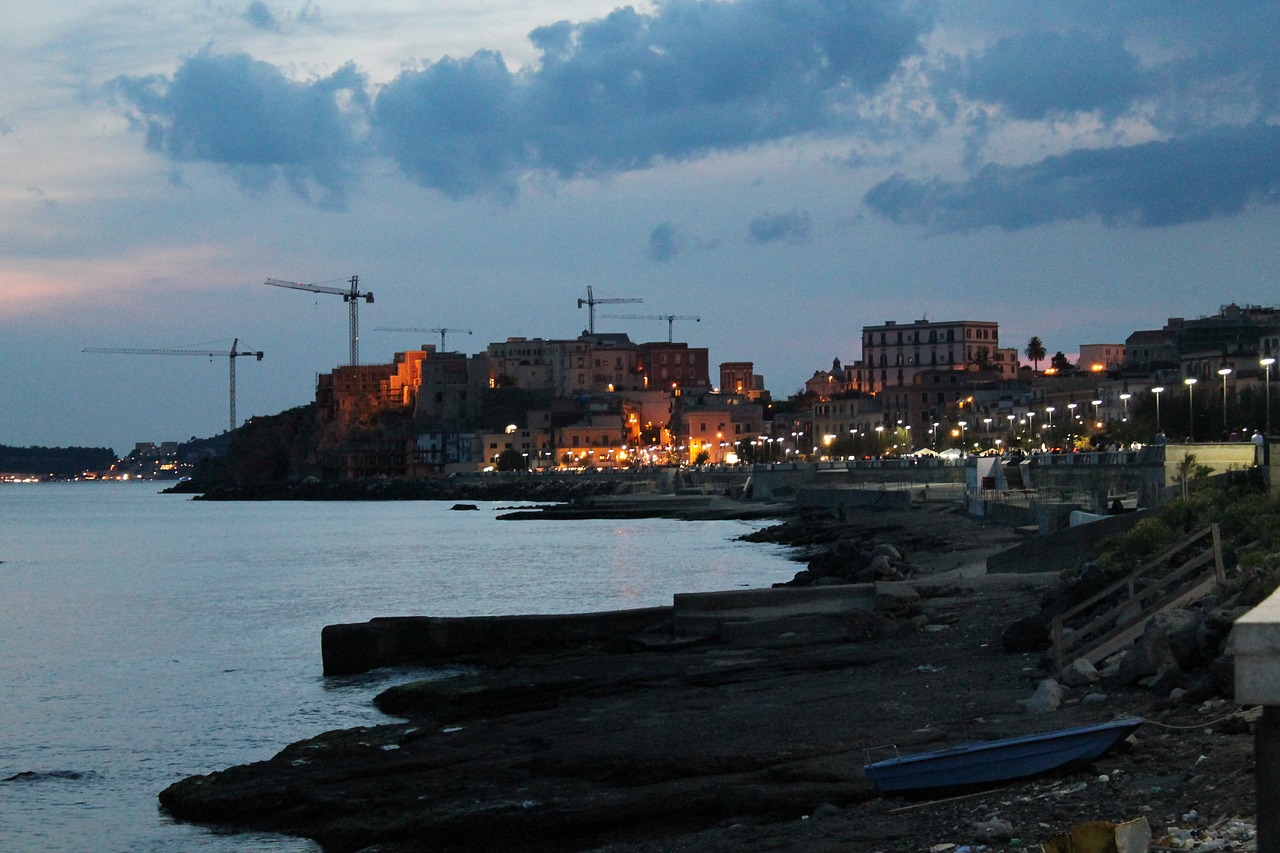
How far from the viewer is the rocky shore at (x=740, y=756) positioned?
10320mm

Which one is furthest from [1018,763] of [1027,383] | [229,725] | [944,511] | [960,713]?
[1027,383]

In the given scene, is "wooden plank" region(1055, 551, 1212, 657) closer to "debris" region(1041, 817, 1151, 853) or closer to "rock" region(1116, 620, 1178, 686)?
"rock" region(1116, 620, 1178, 686)

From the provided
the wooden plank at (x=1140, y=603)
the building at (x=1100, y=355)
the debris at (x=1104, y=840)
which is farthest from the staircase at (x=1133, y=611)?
the building at (x=1100, y=355)

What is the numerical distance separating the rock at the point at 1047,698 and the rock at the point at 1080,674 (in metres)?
0.32

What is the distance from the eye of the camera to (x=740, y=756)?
14383 millimetres

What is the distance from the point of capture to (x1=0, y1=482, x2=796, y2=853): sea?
63.4 ft

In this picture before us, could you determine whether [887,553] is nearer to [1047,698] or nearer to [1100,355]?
[1047,698]

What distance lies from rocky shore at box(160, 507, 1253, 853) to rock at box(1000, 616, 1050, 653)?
0.20 m

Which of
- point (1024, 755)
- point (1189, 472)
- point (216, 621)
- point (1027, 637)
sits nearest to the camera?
point (1024, 755)

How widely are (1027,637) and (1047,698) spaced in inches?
185

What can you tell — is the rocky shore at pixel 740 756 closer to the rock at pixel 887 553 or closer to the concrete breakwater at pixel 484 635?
Result: the concrete breakwater at pixel 484 635

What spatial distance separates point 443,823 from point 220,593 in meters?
42.0

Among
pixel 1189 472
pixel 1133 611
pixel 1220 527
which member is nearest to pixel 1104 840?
pixel 1133 611

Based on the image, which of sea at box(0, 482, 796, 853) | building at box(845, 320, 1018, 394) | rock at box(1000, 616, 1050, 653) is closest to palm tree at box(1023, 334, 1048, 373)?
building at box(845, 320, 1018, 394)
